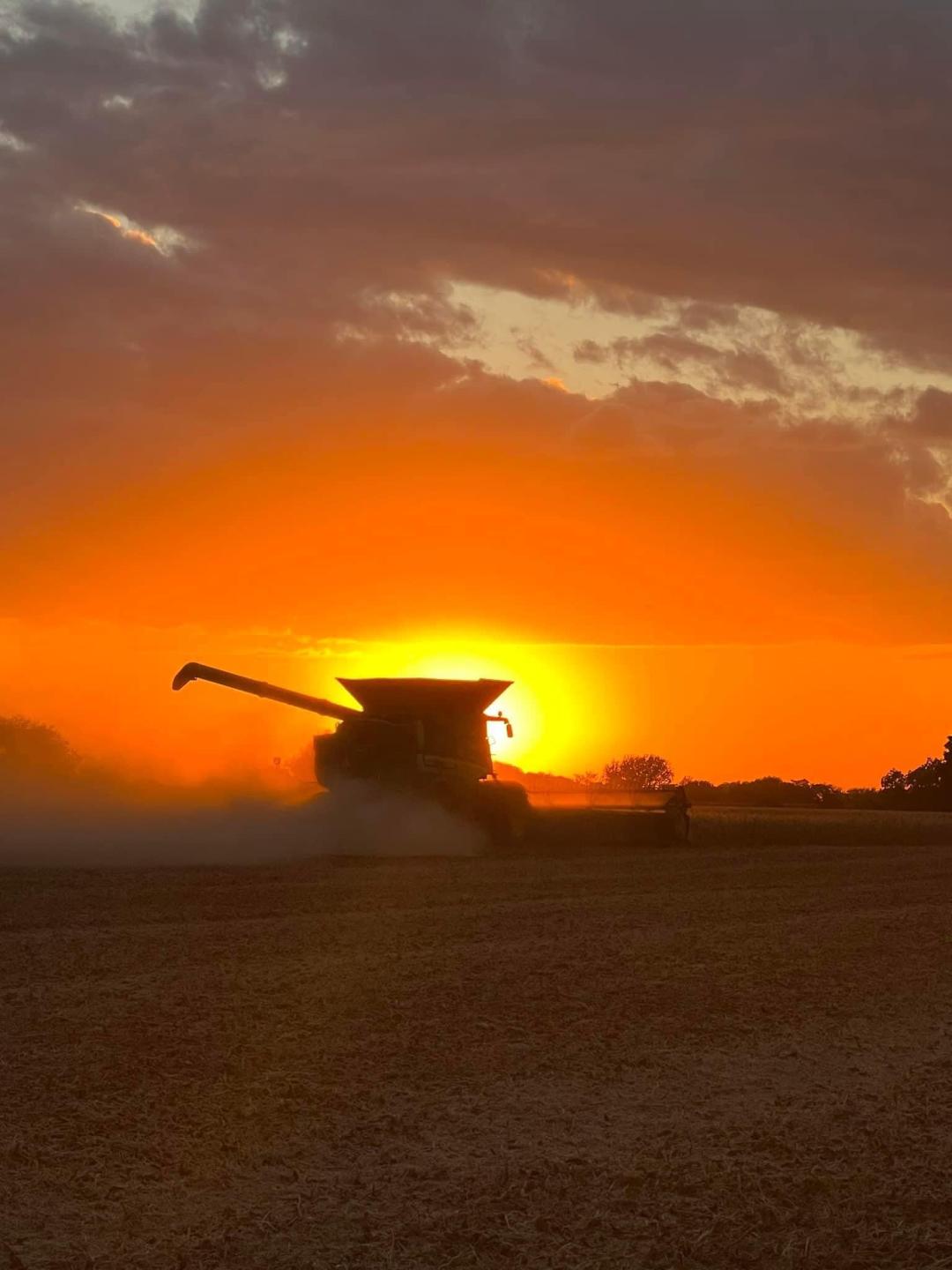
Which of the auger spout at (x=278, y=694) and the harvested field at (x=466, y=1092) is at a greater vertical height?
the auger spout at (x=278, y=694)

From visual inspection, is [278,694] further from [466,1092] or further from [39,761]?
[466,1092]

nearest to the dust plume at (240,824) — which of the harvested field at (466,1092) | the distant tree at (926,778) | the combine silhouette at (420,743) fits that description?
the combine silhouette at (420,743)

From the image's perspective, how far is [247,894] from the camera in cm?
1819

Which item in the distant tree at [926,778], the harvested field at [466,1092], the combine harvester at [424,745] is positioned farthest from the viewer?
the distant tree at [926,778]

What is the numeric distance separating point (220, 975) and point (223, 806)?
588 inches

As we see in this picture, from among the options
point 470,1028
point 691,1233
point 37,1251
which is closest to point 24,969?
point 470,1028

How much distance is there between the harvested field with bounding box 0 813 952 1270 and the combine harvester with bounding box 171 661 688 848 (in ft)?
33.6

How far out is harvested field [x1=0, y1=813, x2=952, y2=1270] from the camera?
6.29m

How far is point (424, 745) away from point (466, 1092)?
18.4m

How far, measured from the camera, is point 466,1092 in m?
8.45

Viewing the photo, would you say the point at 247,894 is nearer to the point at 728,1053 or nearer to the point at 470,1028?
the point at 470,1028

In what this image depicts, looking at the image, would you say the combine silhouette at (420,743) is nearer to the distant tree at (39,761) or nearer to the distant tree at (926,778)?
the distant tree at (39,761)

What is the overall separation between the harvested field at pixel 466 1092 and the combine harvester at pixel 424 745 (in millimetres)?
10239

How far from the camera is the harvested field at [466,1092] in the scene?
6.29m
